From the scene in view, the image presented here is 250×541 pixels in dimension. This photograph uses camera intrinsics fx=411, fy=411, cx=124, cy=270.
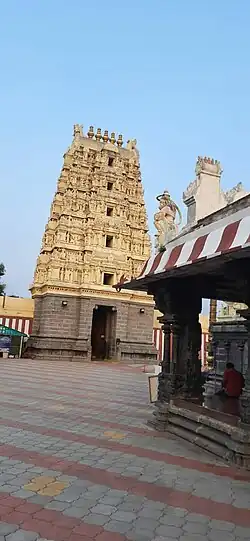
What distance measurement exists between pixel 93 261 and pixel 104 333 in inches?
213

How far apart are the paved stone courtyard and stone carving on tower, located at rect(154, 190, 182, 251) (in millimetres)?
4199

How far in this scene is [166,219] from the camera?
414 inches

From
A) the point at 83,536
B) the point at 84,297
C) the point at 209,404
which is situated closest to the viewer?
the point at 83,536

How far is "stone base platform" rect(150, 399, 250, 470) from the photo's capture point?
17.0 feet

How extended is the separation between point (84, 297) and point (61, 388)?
1378cm

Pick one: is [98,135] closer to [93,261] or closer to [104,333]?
[93,261]

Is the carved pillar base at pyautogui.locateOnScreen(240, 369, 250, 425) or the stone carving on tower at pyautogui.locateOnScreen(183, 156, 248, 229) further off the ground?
the stone carving on tower at pyautogui.locateOnScreen(183, 156, 248, 229)

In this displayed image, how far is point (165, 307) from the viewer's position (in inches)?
305

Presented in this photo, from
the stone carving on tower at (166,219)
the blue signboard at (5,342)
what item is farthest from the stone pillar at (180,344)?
the blue signboard at (5,342)

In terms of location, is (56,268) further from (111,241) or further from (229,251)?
(229,251)

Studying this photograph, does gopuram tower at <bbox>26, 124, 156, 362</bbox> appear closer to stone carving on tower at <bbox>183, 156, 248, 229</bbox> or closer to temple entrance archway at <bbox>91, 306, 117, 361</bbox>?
temple entrance archway at <bbox>91, 306, 117, 361</bbox>

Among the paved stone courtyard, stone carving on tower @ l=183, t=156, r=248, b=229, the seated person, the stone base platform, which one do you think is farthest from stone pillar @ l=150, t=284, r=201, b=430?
stone carving on tower @ l=183, t=156, r=248, b=229

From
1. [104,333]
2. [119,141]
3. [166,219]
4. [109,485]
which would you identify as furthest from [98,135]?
[109,485]

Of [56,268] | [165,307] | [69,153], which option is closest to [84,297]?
[56,268]
